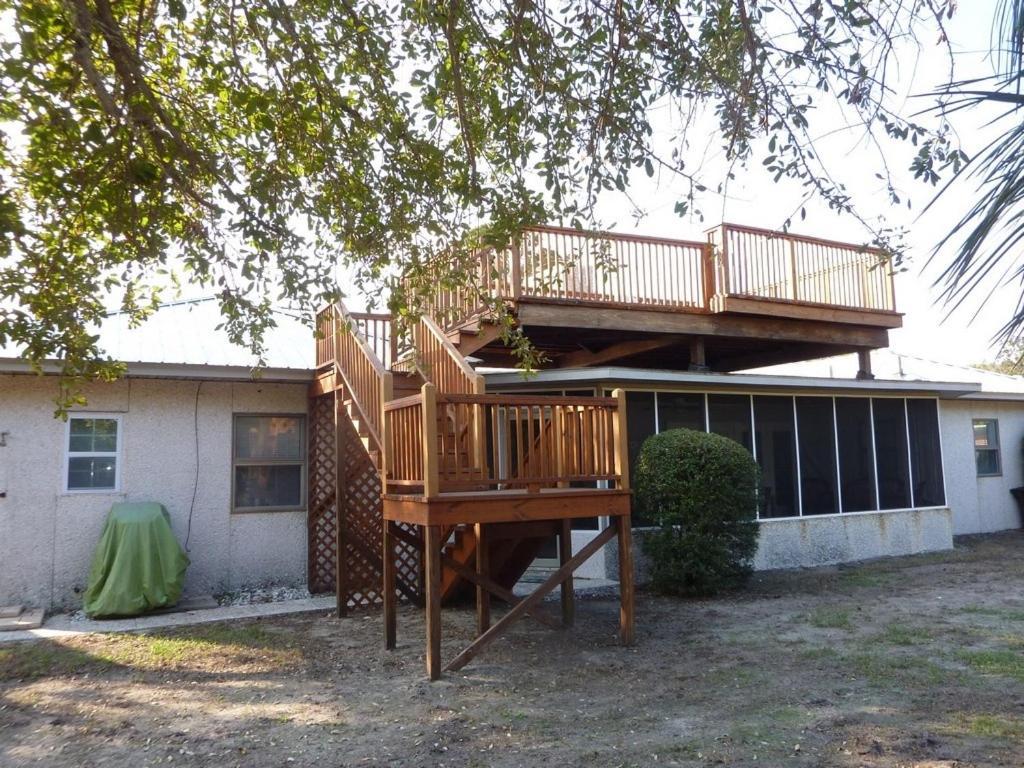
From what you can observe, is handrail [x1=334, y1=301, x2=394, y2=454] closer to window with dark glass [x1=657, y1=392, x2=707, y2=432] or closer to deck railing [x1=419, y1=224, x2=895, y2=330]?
deck railing [x1=419, y1=224, x2=895, y2=330]

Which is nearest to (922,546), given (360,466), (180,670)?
(360,466)

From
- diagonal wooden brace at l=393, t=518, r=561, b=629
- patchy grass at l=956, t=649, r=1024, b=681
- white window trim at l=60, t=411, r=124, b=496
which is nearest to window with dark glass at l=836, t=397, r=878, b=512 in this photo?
patchy grass at l=956, t=649, r=1024, b=681

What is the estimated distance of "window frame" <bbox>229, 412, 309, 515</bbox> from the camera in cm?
1091

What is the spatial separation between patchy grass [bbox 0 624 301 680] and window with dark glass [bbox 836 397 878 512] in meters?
9.29

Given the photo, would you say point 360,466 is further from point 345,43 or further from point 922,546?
point 922,546

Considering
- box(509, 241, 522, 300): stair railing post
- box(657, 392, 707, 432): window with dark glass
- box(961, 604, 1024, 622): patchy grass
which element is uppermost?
box(509, 241, 522, 300): stair railing post

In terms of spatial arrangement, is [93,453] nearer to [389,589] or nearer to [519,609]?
[389,589]

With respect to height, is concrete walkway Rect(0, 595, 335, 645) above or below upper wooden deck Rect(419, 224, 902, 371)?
below

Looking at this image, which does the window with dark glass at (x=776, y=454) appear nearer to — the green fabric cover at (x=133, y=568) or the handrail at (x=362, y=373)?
the handrail at (x=362, y=373)

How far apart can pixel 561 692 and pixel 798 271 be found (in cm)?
914

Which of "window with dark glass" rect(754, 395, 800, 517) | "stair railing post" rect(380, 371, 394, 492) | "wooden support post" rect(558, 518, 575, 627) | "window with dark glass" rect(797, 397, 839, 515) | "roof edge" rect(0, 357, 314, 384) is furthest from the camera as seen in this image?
"window with dark glass" rect(797, 397, 839, 515)

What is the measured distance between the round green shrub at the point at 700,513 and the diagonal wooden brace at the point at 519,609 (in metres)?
2.32

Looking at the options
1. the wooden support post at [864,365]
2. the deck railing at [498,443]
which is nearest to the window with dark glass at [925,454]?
the wooden support post at [864,365]

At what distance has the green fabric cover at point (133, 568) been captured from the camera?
9.31m
